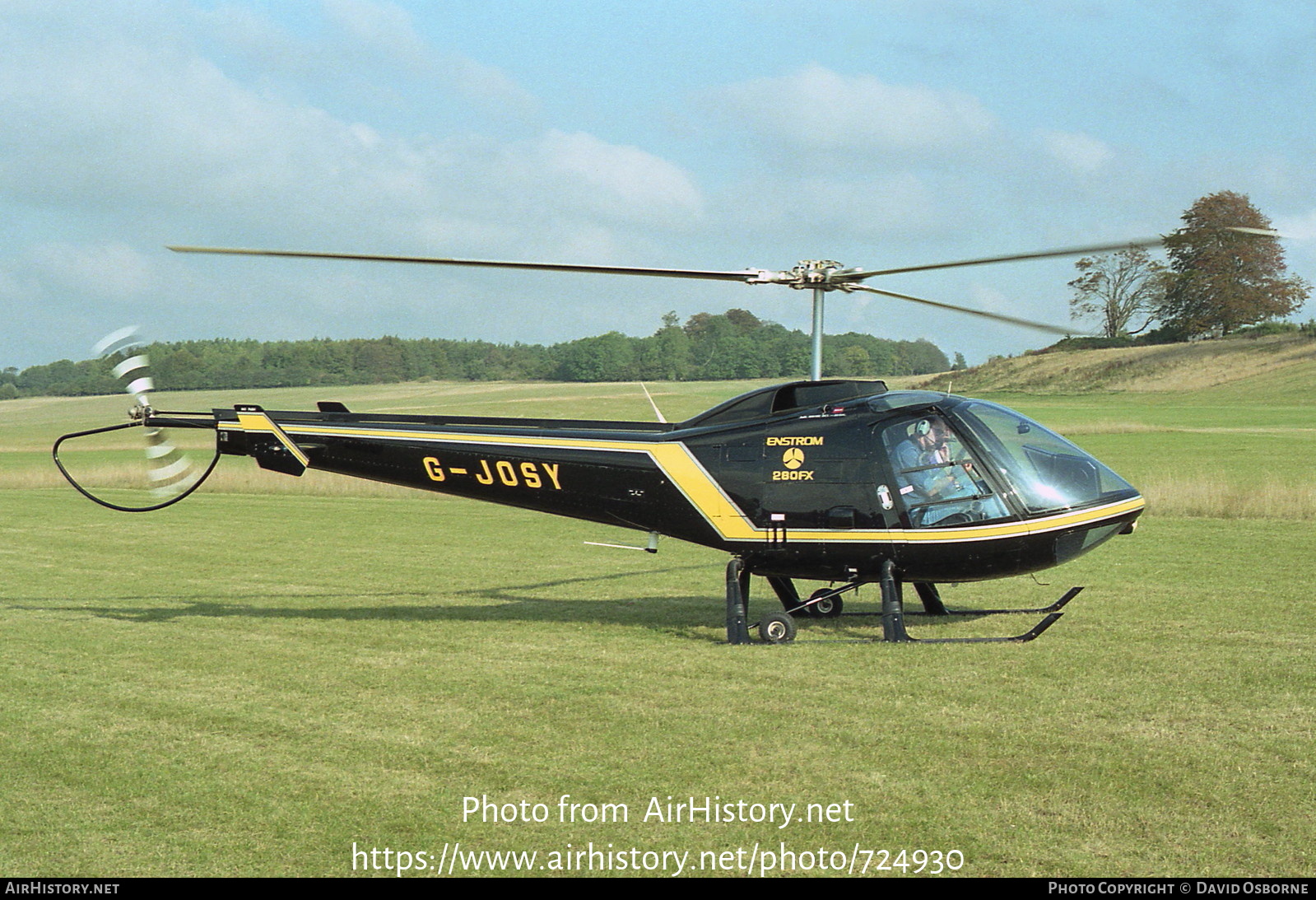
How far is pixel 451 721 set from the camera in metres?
8.63

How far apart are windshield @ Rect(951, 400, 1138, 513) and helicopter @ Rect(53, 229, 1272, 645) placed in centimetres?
2

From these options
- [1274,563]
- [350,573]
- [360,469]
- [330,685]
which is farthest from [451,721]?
[1274,563]

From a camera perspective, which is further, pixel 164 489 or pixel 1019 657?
pixel 164 489

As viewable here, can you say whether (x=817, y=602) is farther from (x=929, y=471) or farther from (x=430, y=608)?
(x=430, y=608)

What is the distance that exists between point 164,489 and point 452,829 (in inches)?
329

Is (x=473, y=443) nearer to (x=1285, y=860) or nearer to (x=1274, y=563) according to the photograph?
(x=1285, y=860)

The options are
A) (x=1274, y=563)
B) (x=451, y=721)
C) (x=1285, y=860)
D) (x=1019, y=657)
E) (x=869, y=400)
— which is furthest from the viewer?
(x=1274, y=563)

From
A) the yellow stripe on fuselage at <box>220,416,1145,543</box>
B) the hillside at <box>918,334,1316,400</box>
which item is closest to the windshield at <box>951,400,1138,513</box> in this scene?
the yellow stripe on fuselage at <box>220,416,1145,543</box>

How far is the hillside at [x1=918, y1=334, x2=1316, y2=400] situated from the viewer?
6712cm

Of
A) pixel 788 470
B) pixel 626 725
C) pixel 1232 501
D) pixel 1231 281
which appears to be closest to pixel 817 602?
pixel 788 470

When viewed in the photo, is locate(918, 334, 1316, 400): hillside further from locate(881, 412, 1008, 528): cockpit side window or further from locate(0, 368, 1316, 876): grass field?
locate(881, 412, 1008, 528): cockpit side window

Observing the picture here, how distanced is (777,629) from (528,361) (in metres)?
76.6

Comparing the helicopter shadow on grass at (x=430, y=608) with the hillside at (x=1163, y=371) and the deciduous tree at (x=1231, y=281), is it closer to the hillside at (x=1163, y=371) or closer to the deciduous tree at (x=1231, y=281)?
the hillside at (x=1163, y=371)

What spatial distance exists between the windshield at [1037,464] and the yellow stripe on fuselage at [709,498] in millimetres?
161
